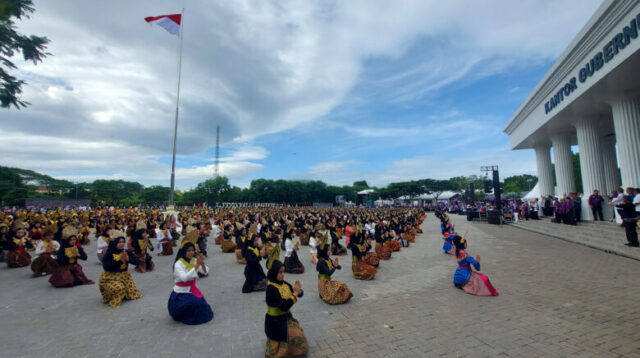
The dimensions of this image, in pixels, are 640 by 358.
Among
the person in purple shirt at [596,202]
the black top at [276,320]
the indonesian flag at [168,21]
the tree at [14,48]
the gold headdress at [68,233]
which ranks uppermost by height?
the indonesian flag at [168,21]

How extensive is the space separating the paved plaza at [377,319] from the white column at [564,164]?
13.5 metres

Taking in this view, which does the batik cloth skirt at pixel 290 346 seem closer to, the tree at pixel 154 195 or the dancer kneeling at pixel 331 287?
the dancer kneeling at pixel 331 287

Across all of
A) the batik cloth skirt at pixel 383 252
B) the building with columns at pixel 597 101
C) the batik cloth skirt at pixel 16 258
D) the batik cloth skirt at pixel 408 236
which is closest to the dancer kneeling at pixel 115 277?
the batik cloth skirt at pixel 16 258

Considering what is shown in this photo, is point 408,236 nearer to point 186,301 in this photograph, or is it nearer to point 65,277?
point 186,301

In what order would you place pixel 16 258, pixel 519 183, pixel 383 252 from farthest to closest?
1. pixel 519 183
2. pixel 383 252
3. pixel 16 258

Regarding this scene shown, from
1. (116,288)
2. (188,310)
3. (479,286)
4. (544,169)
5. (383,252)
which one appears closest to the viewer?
(188,310)

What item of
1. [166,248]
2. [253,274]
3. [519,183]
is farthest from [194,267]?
[519,183]

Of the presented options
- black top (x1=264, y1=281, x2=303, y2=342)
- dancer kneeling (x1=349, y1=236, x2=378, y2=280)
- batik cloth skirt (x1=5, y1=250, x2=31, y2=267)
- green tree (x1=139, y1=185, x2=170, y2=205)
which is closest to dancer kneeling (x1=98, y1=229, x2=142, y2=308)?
black top (x1=264, y1=281, x2=303, y2=342)

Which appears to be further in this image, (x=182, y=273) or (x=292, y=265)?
(x=292, y=265)

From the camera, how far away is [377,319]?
4562mm

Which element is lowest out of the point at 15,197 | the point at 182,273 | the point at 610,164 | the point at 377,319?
the point at 377,319

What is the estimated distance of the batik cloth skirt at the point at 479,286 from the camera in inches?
224

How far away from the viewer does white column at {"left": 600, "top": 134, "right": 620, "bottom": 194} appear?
53.7ft

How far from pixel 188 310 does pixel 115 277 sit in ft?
7.68
